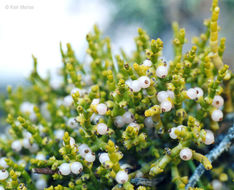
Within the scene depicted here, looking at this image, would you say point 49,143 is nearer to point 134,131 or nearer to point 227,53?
point 134,131

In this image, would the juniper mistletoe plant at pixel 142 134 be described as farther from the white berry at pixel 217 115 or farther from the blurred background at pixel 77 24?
the blurred background at pixel 77 24

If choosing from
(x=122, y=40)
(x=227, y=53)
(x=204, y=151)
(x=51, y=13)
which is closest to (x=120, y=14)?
(x=122, y=40)

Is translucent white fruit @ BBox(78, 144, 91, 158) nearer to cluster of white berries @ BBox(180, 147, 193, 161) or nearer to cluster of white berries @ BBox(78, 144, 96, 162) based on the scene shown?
cluster of white berries @ BBox(78, 144, 96, 162)

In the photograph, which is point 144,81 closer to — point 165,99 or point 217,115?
point 165,99

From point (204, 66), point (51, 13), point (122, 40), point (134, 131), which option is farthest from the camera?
point (51, 13)

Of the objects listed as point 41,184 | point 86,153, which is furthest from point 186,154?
point 41,184

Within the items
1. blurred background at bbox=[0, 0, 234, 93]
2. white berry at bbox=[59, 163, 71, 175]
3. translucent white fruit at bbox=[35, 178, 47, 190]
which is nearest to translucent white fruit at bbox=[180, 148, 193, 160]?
white berry at bbox=[59, 163, 71, 175]

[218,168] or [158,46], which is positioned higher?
[158,46]
